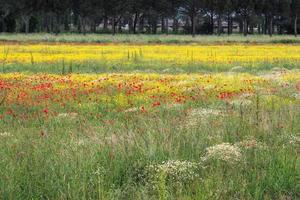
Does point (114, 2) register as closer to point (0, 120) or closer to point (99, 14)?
A: point (99, 14)

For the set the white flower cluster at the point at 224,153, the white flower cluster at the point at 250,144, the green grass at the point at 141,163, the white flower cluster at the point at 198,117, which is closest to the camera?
the green grass at the point at 141,163

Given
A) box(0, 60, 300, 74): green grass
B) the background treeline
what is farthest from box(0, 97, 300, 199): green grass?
the background treeline

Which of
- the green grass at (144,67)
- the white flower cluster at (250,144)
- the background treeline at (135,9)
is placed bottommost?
the green grass at (144,67)

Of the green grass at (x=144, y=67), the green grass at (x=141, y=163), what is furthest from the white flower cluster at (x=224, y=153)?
the green grass at (x=144, y=67)

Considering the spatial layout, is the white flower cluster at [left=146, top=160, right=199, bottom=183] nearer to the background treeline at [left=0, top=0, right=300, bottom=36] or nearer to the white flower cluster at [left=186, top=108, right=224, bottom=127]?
the white flower cluster at [left=186, top=108, right=224, bottom=127]

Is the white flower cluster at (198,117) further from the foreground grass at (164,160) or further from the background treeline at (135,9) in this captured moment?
the background treeline at (135,9)

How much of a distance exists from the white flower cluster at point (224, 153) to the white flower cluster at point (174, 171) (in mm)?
367

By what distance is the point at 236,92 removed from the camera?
1794 cm

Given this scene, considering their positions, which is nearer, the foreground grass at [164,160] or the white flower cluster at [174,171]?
the foreground grass at [164,160]

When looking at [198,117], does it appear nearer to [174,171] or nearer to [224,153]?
[224,153]

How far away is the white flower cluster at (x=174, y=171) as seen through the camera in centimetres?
650

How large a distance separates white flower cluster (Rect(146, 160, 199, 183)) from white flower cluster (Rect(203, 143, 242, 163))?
367 mm

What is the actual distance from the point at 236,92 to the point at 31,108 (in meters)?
6.96

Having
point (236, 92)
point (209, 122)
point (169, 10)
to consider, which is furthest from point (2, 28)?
point (209, 122)
